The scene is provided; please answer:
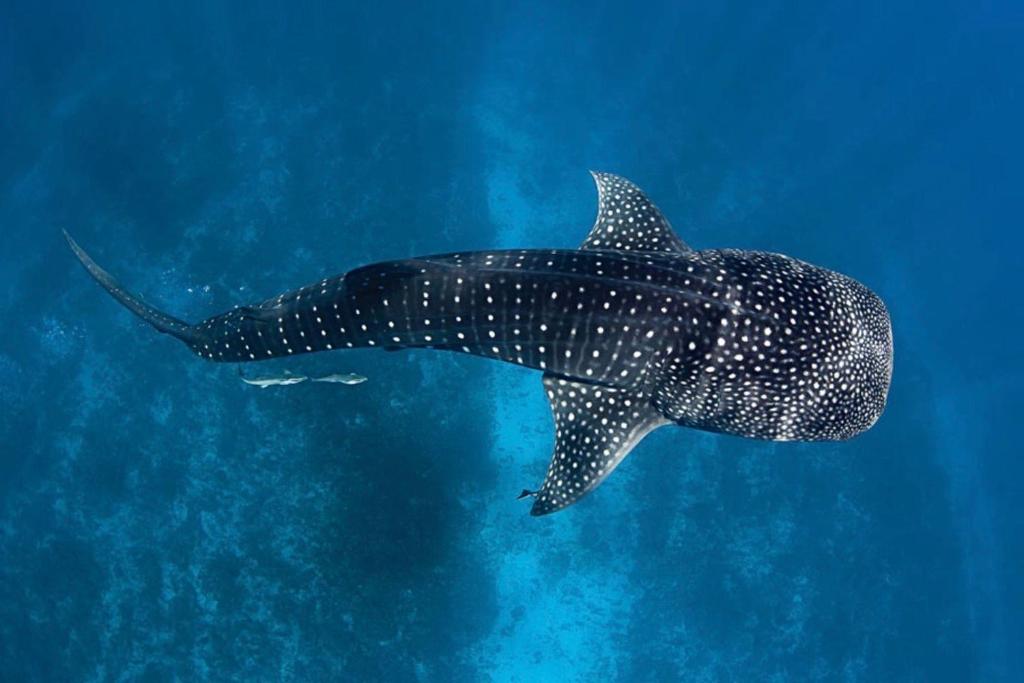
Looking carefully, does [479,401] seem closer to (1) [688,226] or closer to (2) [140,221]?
(1) [688,226]

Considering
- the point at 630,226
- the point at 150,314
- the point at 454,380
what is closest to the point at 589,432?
the point at 630,226

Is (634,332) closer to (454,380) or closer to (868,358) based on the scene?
(868,358)

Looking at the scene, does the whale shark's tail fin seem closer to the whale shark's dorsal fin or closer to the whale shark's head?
the whale shark's dorsal fin

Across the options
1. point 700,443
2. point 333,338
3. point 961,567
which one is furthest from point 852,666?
point 333,338

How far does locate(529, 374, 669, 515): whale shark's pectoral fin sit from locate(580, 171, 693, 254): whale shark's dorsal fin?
7.28ft

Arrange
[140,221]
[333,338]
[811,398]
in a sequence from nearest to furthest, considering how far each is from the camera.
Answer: [811,398] → [333,338] → [140,221]

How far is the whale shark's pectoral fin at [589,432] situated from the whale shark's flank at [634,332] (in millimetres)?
16

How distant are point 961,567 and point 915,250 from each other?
11.3 meters

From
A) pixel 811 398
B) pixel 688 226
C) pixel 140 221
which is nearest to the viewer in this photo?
pixel 811 398

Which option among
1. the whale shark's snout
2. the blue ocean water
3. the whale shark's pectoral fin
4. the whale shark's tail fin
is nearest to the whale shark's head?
the whale shark's snout

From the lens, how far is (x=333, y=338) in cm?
910

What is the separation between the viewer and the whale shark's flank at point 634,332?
7.83 m

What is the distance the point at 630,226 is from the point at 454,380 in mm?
9063

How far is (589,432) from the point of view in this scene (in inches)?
348
